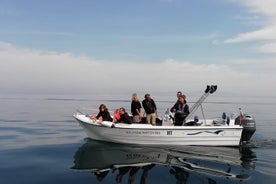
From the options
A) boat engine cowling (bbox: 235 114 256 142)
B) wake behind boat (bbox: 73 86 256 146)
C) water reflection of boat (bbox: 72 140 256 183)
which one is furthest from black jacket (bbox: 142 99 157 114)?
boat engine cowling (bbox: 235 114 256 142)

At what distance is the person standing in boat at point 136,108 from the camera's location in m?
15.7

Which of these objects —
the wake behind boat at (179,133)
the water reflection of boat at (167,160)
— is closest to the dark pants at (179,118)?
the wake behind boat at (179,133)

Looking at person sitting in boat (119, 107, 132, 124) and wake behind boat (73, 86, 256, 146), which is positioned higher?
person sitting in boat (119, 107, 132, 124)

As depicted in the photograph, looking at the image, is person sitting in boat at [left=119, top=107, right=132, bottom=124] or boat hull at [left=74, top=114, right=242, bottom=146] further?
person sitting in boat at [left=119, top=107, right=132, bottom=124]

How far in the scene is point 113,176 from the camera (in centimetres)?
1027

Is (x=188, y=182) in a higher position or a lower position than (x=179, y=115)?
lower

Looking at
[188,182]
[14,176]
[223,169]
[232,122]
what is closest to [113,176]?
[188,182]

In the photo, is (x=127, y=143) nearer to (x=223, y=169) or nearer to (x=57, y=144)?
(x=57, y=144)

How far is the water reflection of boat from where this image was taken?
36.0 feet

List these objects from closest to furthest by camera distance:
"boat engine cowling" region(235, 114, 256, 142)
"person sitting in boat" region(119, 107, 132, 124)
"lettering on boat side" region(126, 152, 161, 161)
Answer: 1. "lettering on boat side" region(126, 152, 161, 161)
2. "boat engine cowling" region(235, 114, 256, 142)
3. "person sitting in boat" region(119, 107, 132, 124)

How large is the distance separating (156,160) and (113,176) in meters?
2.85

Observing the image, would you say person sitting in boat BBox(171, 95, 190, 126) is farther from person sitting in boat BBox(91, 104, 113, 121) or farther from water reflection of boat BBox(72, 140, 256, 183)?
person sitting in boat BBox(91, 104, 113, 121)

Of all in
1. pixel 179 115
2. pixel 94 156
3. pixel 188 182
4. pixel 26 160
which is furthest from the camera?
pixel 179 115

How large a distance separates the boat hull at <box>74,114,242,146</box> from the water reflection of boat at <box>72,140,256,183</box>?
1.11ft
